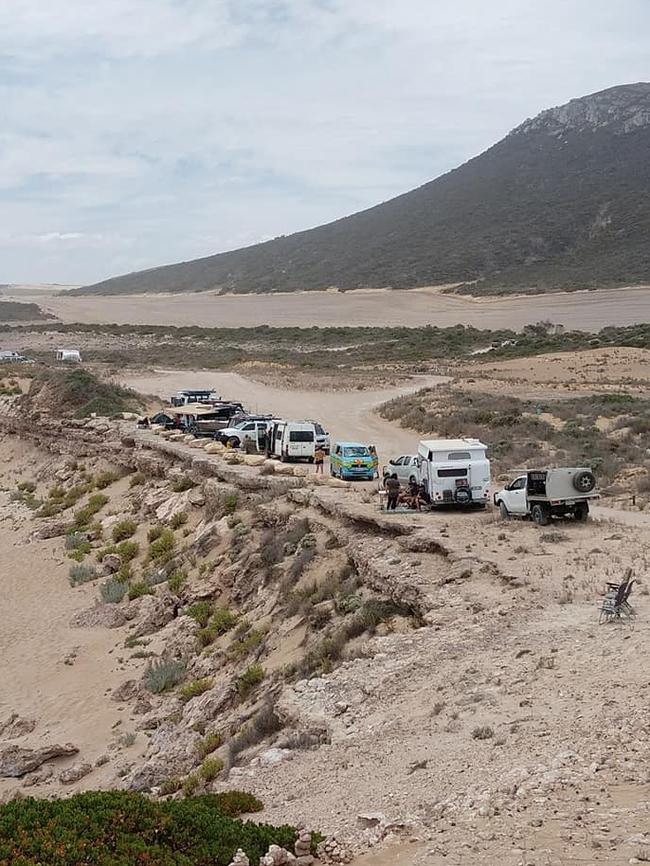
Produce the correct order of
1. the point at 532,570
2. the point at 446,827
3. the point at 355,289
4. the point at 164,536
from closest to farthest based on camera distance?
the point at 446,827, the point at 532,570, the point at 164,536, the point at 355,289

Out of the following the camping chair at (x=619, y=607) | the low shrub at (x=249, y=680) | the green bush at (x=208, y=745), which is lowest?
the green bush at (x=208, y=745)

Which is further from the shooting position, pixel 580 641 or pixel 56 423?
pixel 56 423

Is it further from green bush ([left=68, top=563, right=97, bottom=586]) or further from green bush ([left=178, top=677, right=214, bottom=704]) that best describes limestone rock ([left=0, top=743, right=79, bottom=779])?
green bush ([left=68, top=563, right=97, bottom=586])

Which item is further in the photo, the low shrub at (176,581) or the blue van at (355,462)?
the blue van at (355,462)

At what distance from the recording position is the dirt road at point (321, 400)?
134 feet

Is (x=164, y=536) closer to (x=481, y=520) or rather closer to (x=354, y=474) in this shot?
(x=354, y=474)

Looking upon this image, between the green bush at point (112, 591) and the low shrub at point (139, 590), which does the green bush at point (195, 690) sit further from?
the green bush at point (112, 591)

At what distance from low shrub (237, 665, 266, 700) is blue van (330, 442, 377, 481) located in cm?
1302

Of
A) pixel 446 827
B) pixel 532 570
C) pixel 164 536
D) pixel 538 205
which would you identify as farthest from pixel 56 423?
pixel 538 205

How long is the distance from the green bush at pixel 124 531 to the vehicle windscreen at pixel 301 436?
663 cm

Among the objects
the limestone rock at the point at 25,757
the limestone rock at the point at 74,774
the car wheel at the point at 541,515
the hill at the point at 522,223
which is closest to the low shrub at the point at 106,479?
the car wheel at the point at 541,515

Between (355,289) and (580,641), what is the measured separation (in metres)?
142

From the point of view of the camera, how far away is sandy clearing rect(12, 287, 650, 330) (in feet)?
351

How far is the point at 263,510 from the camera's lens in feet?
77.7
